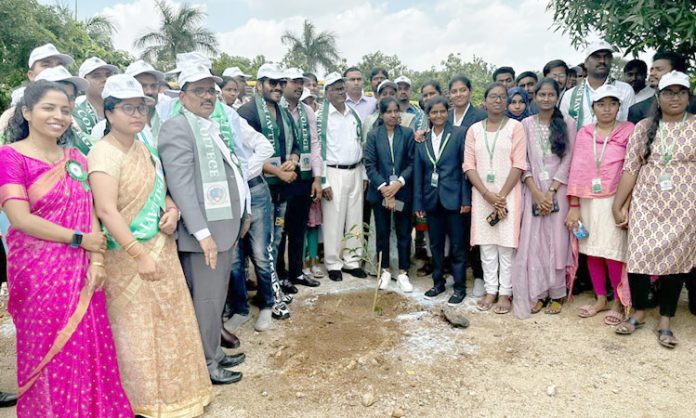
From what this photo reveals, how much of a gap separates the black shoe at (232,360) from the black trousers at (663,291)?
125 inches

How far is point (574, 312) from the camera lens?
15.0 ft

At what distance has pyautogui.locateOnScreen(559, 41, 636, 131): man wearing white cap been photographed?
15.4 feet

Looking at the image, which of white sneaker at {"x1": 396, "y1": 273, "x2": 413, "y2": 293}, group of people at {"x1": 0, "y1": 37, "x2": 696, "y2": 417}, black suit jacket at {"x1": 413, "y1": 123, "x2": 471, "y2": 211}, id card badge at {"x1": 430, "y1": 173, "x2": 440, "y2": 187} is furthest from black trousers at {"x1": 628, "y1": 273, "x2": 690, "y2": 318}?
white sneaker at {"x1": 396, "y1": 273, "x2": 413, "y2": 293}

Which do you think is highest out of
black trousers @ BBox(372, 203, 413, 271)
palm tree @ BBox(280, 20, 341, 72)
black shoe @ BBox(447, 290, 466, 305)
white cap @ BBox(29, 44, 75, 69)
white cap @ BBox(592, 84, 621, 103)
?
palm tree @ BBox(280, 20, 341, 72)

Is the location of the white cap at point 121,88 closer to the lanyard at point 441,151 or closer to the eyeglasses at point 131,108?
the eyeglasses at point 131,108

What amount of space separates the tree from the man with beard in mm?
2837

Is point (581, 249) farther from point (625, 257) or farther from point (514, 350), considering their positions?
point (514, 350)

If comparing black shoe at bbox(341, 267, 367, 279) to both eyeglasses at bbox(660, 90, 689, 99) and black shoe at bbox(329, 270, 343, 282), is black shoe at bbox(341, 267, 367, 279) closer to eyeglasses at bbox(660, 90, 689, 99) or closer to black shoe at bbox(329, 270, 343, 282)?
black shoe at bbox(329, 270, 343, 282)

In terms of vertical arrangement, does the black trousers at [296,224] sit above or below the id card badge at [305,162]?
below

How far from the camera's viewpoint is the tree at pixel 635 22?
4047 mm

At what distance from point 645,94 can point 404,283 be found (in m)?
2.97

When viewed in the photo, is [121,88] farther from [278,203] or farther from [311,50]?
[311,50]

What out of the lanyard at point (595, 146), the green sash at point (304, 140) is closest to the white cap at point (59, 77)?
the green sash at point (304, 140)

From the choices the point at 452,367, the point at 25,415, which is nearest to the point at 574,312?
the point at 452,367
